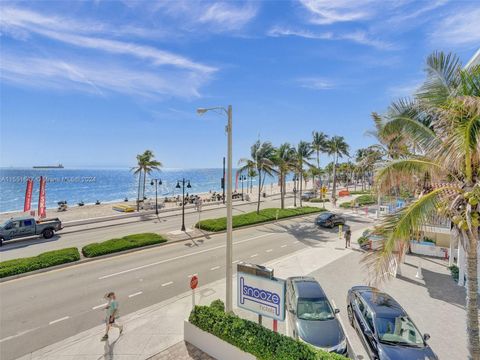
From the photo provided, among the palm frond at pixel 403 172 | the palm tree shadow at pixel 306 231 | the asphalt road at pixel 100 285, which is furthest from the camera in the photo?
the palm tree shadow at pixel 306 231


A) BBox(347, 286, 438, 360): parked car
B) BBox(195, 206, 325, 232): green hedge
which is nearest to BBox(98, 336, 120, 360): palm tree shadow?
BBox(347, 286, 438, 360): parked car

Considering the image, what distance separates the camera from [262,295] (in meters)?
8.81

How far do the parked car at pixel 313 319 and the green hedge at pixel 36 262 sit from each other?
46.1 feet

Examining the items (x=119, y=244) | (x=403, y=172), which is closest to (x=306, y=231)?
(x=119, y=244)

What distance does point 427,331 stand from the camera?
10.1 meters

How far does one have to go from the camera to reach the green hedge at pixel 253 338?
7175 mm

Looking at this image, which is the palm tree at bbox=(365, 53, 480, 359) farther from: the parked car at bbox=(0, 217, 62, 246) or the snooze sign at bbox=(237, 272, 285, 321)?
the parked car at bbox=(0, 217, 62, 246)

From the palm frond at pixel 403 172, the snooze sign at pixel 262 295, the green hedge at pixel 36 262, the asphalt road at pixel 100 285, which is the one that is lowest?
the asphalt road at pixel 100 285

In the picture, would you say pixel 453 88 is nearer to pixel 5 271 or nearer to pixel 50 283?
pixel 50 283

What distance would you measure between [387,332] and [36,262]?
717 inches

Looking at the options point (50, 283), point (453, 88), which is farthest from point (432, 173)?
point (50, 283)

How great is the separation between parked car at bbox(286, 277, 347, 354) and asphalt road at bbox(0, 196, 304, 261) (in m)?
17.5

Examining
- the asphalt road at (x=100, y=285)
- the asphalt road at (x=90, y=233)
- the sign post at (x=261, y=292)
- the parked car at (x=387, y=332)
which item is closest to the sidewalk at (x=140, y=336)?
the asphalt road at (x=100, y=285)

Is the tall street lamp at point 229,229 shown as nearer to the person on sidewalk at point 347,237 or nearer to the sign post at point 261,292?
the sign post at point 261,292
